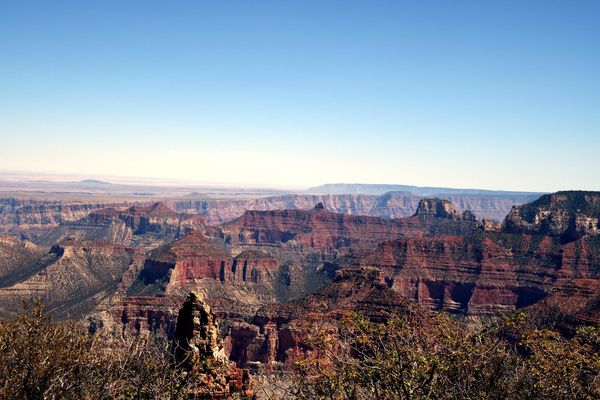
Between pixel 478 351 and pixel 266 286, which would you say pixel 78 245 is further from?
pixel 478 351

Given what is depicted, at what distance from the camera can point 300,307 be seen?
101 metres

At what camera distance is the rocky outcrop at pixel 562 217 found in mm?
159125

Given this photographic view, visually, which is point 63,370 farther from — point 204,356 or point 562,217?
point 562,217

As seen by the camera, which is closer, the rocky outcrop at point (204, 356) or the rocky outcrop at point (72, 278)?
the rocky outcrop at point (204, 356)

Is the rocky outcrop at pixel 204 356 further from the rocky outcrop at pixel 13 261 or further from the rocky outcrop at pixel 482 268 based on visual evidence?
the rocky outcrop at pixel 13 261

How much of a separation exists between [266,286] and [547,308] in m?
103

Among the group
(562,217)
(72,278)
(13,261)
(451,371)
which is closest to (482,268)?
(562,217)

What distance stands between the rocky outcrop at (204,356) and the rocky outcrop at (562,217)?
150924mm

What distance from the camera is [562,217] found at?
17612 cm

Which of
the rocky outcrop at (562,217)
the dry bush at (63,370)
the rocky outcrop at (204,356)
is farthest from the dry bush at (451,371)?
the rocky outcrop at (562,217)

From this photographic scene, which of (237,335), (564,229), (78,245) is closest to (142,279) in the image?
(78,245)

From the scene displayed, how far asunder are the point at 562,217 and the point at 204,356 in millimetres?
171432

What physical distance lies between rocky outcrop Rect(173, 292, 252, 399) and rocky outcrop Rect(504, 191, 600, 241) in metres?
151

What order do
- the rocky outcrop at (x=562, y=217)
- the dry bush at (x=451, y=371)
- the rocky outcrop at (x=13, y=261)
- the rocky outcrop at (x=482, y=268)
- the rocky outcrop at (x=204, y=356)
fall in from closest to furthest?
the dry bush at (x=451, y=371), the rocky outcrop at (x=204, y=356), the rocky outcrop at (x=482, y=268), the rocky outcrop at (x=562, y=217), the rocky outcrop at (x=13, y=261)
